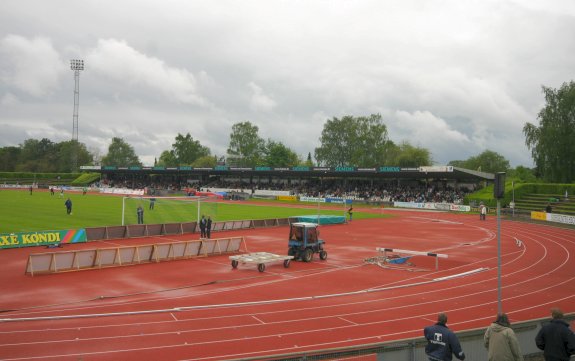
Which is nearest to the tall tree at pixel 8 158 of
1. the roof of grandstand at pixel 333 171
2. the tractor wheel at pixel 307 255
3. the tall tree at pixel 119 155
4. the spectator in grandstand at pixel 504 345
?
the tall tree at pixel 119 155

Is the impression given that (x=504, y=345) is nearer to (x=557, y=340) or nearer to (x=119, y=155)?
(x=557, y=340)

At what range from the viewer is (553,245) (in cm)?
3366

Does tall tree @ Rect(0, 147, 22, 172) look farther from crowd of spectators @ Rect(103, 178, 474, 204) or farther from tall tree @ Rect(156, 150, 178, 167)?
crowd of spectators @ Rect(103, 178, 474, 204)

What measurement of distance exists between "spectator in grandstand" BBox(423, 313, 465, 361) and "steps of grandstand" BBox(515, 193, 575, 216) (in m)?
51.9

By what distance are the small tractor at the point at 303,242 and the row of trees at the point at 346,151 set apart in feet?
190

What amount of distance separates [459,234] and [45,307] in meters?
32.2

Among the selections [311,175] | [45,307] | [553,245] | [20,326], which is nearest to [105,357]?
[20,326]

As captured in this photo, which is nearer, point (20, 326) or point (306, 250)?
point (20, 326)

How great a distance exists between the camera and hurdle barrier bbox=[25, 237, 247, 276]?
2094 centimetres

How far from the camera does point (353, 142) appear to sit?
347ft

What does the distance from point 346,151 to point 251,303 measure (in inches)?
3650

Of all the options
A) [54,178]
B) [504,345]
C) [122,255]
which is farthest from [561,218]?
[54,178]

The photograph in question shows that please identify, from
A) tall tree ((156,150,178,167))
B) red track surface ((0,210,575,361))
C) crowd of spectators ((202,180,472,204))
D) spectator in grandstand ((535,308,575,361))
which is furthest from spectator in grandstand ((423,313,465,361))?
tall tree ((156,150,178,167))

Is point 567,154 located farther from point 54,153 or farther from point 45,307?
point 54,153
